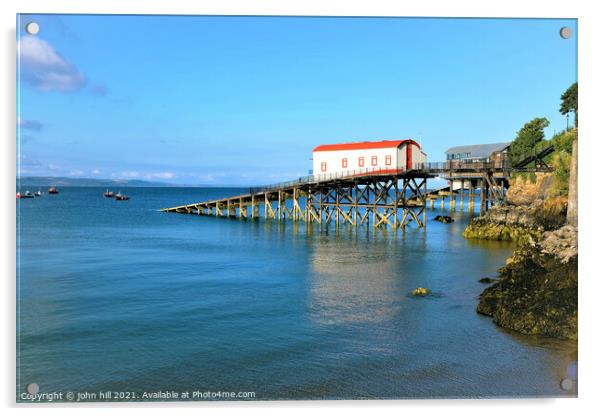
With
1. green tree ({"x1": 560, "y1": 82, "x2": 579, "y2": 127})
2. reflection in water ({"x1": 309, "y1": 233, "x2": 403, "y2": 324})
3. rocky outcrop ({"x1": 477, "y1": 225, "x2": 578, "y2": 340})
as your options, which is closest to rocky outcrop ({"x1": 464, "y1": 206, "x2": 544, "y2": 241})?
reflection in water ({"x1": 309, "y1": 233, "x2": 403, "y2": 324})

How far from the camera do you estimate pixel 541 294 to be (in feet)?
55.6

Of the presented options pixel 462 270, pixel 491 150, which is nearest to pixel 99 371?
pixel 462 270

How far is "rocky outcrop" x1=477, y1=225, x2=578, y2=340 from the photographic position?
609 inches

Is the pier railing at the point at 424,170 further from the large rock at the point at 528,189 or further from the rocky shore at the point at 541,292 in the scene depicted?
the rocky shore at the point at 541,292

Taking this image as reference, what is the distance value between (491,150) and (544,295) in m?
52.9

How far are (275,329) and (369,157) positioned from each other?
101 feet

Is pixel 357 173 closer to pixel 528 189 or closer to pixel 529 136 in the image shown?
pixel 528 189

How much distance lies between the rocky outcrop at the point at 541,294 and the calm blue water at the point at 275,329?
628mm

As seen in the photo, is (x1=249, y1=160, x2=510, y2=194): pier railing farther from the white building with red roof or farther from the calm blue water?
the calm blue water

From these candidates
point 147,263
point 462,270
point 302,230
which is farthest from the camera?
point 302,230

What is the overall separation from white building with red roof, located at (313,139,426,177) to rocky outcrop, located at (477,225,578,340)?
24.3 metres
